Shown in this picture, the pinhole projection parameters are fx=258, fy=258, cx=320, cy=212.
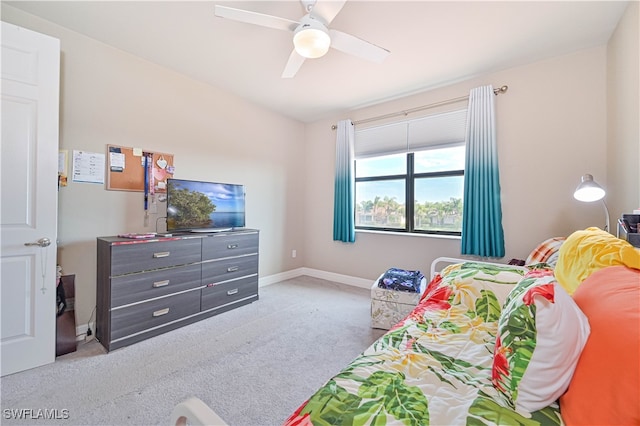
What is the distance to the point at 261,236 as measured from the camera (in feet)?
12.8

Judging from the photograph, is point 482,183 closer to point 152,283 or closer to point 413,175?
point 413,175

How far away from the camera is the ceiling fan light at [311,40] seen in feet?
5.71

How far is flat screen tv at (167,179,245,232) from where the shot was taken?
8.64ft

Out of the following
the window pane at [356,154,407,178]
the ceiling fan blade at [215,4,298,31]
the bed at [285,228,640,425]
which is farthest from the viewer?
the window pane at [356,154,407,178]

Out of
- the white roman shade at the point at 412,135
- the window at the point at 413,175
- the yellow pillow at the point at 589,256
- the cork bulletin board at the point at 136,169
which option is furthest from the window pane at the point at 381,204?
the cork bulletin board at the point at 136,169

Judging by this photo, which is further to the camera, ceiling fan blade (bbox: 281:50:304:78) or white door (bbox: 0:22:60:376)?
ceiling fan blade (bbox: 281:50:304:78)

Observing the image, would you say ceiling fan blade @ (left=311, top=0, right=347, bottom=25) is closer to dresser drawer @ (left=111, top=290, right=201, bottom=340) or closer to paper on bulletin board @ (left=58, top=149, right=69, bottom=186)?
paper on bulletin board @ (left=58, top=149, right=69, bottom=186)

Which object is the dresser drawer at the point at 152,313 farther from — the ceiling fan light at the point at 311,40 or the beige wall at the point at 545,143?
the beige wall at the point at 545,143

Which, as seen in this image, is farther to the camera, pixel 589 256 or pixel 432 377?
pixel 589 256

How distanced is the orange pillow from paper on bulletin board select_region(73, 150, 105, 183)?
3371 mm

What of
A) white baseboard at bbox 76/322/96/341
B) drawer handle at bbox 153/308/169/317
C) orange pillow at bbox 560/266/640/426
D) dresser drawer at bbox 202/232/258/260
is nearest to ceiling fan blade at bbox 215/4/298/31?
dresser drawer at bbox 202/232/258/260

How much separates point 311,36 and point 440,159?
7.60 ft

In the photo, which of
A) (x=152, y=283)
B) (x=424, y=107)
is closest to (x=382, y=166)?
(x=424, y=107)

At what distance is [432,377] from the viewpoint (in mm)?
1003
